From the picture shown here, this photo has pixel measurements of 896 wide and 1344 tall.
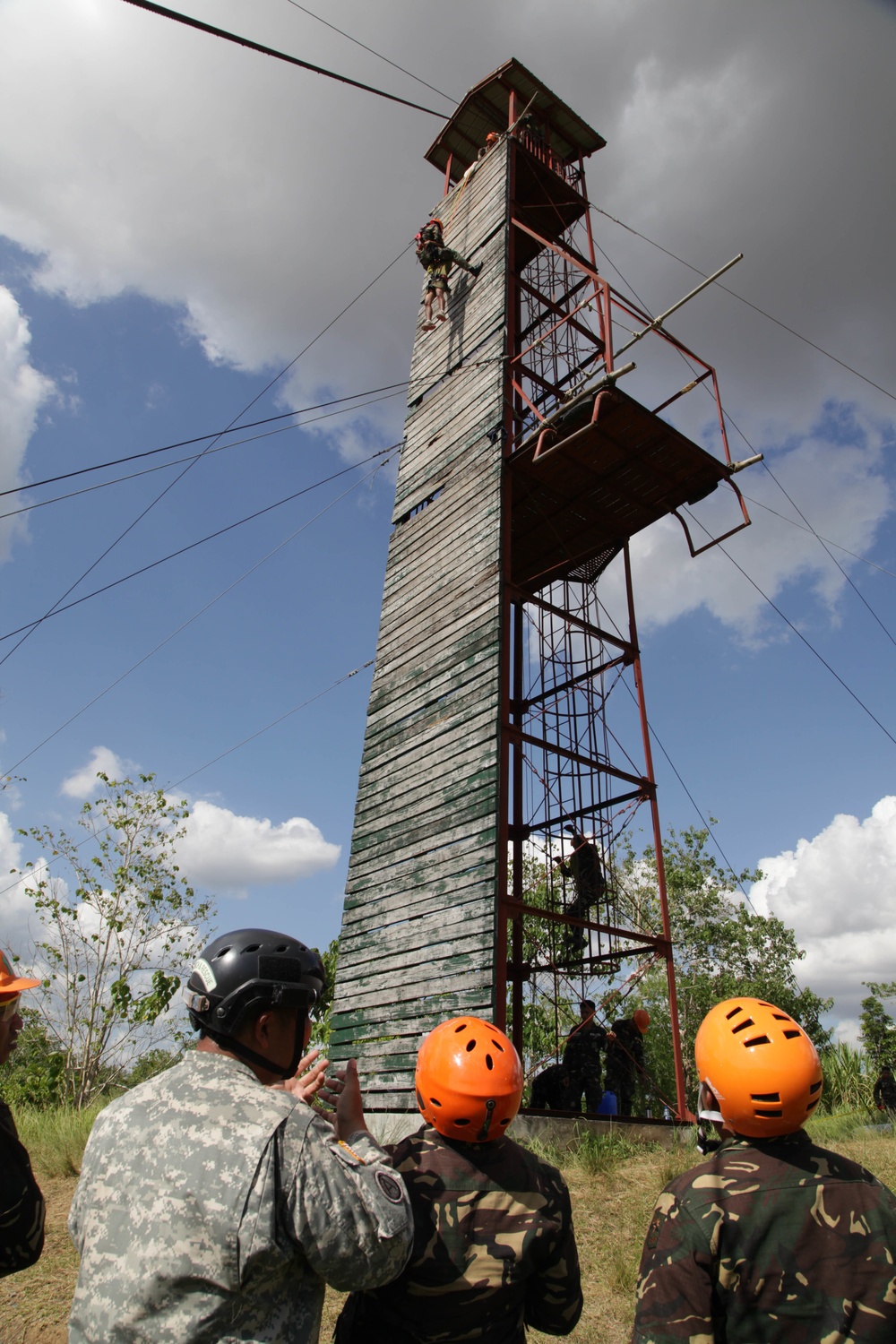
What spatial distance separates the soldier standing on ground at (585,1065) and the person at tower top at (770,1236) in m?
8.14

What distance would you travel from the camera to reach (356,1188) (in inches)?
78.6

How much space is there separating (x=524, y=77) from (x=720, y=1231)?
20.5 m

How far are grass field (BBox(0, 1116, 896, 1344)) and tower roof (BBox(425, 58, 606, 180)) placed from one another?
18204mm

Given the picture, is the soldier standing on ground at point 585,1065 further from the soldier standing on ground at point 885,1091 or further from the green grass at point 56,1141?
the soldier standing on ground at point 885,1091

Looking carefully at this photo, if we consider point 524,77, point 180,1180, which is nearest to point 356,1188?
point 180,1180

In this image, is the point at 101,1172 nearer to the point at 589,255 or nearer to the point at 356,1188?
the point at 356,1188

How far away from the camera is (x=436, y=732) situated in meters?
11.0

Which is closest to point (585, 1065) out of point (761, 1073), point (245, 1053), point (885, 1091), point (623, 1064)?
point (623, 1064)

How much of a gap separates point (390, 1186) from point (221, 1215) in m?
0.43

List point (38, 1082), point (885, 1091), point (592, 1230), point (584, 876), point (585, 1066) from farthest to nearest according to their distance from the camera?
point (38, 1082) < point (885, 1091) < point (584, 876) < point (585, 1066) < point (592, 1230)

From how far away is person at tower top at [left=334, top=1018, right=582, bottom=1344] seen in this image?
2.26m

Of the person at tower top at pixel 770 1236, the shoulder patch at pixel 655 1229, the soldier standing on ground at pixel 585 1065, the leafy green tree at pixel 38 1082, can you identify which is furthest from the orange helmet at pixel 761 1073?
the leafy green tree at pixel 38 1082

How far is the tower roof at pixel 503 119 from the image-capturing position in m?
17.1

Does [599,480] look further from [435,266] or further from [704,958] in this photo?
[704,958]
